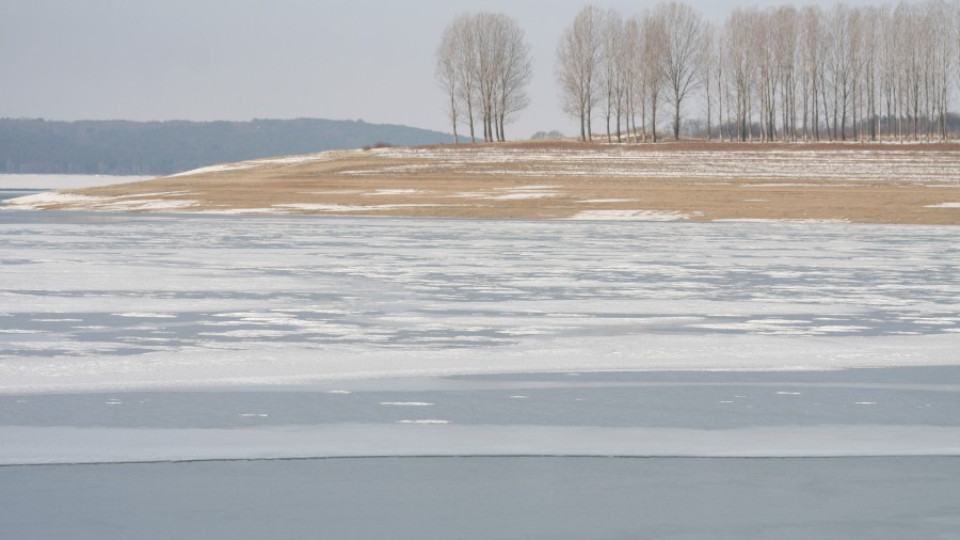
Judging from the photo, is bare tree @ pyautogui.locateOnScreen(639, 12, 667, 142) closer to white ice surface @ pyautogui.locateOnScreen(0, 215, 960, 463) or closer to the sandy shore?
the sandy shore

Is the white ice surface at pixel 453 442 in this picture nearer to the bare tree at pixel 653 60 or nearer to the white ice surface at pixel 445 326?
the white ice surface at pixel 445 326

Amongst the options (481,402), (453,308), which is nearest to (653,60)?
(453,308)

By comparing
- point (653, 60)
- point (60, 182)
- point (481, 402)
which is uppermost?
point (653, 60)

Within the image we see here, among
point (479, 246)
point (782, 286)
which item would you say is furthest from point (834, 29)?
point (782, 286)

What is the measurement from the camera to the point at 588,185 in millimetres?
51312

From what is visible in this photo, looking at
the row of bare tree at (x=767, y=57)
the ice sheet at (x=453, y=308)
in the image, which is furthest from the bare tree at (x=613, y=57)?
the ice sheet at (x=453, y=308)

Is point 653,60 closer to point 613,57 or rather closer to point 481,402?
point 613,57

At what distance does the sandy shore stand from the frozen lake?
71.6 feet

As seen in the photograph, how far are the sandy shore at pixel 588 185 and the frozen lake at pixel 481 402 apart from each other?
21813 mm

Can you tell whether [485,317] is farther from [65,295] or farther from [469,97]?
[469,97]

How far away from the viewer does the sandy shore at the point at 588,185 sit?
131 feet

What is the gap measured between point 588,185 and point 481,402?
43417 millimetres

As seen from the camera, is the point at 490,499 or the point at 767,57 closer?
the point at 490,499

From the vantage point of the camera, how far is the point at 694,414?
26.1ft
